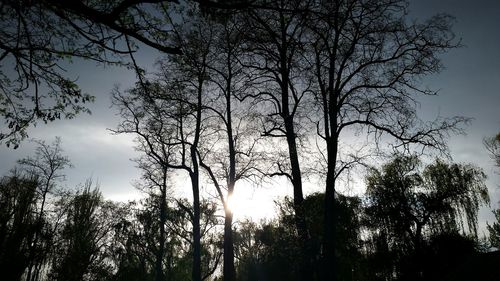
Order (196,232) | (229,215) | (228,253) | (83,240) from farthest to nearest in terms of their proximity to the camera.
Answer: (83,240) → (196,232) → (229,215) → (228,253)

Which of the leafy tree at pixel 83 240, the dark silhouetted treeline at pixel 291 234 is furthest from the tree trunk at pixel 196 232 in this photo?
the leafy tree at pixel 83 240

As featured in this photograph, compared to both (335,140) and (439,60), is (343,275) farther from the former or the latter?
(439,60)

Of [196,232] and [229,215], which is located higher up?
[229,215]

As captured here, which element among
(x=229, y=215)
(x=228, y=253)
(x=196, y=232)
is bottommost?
(x=228, y=253)

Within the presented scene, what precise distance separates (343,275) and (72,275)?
22793mm

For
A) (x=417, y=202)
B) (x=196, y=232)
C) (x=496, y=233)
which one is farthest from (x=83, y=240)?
(x=496, y=233)

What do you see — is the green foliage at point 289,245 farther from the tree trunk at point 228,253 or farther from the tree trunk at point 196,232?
the tree trunk at point 196,232

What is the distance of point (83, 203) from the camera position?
95.6ft

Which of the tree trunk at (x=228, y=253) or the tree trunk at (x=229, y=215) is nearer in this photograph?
the tree trunk at (x=228, y=253)

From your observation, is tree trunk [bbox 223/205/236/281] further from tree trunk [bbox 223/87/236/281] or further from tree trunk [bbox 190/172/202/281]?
tree trunk [bbox 190/172/202/281]

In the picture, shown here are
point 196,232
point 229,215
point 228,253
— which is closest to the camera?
point 228,253

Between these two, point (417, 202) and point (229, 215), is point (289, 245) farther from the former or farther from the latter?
point (417, 202)

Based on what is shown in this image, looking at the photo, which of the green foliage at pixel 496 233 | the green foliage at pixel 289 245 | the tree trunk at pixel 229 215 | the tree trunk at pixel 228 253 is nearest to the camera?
the tree trunk at pixel 228 253

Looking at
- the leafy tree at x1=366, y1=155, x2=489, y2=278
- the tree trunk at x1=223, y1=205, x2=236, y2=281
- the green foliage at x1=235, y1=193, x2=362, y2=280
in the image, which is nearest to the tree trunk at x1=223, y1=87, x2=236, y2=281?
the tree trunk at x1=223, y1=205, x2=236, y2=281
